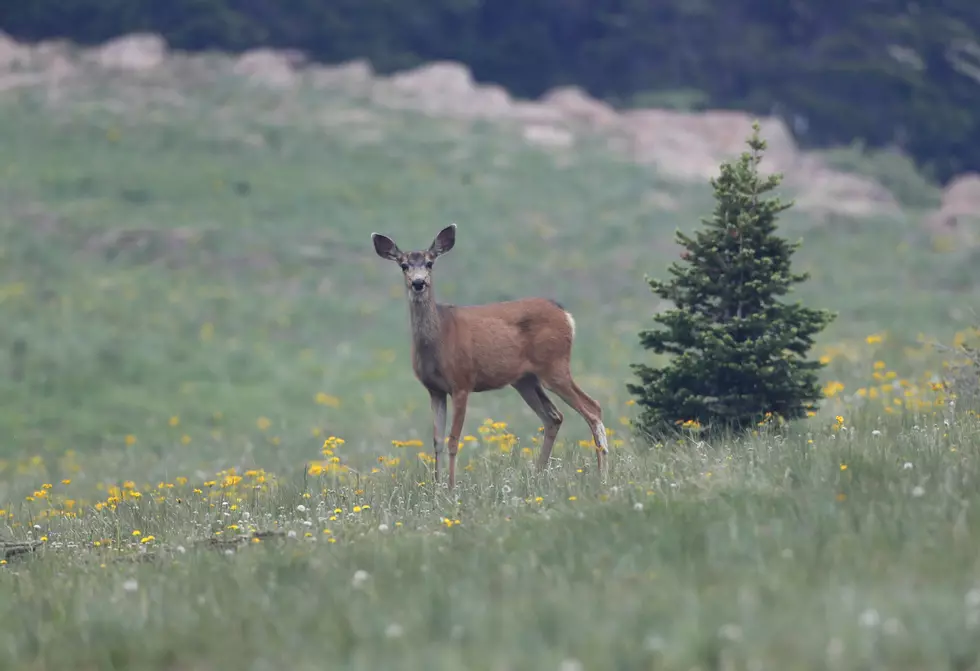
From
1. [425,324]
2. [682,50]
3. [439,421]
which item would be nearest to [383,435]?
[439,421]

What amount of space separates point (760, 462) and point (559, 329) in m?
3.22

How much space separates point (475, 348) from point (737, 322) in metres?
2.37

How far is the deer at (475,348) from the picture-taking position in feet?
34.9

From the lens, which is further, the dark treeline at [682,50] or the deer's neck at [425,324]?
the dark treeline at [682,50]

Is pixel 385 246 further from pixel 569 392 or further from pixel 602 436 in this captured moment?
pixel 602 436

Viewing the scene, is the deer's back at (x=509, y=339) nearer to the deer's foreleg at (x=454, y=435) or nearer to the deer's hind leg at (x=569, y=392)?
the deer's hind leg at (x=569, y=392)

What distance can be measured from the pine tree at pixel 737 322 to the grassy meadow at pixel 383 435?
0.63 metres

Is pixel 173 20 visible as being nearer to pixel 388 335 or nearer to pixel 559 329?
pixel 388 335

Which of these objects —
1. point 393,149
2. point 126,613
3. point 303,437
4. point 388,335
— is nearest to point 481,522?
point 126,613

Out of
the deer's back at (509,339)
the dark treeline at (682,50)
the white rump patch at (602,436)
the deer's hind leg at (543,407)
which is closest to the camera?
the white rump patch at (602,436)

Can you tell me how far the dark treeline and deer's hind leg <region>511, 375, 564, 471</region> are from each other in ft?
88.3

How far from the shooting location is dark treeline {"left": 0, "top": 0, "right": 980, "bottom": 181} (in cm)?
3700

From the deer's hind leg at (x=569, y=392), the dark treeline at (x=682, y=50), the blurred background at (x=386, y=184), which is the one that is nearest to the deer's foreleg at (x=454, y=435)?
the deer's hind leg at (x=569, y=392)

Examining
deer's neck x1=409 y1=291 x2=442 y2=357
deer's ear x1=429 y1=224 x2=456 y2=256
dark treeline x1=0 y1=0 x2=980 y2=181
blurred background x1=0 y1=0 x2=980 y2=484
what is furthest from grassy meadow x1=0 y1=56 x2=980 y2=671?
dark treeline x1=0 y1=0 x2=980 y2=181
